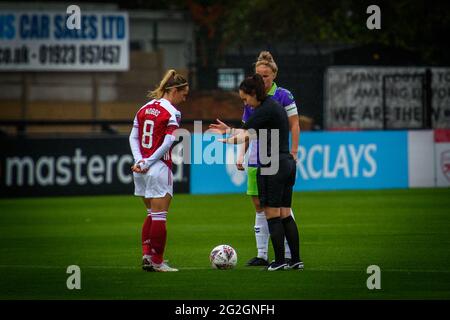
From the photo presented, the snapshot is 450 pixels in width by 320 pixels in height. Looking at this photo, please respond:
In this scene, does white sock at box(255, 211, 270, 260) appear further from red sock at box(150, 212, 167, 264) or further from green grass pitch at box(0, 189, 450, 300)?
red sock at box(150, 212, 167, 264)

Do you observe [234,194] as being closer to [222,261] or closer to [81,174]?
[81,174]

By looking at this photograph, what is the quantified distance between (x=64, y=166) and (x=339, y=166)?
6513 millimetres

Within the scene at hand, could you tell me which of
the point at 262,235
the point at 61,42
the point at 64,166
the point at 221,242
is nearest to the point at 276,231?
the point at 262,235

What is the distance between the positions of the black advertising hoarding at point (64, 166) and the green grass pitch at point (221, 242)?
397 mm

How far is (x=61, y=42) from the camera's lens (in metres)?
39.2

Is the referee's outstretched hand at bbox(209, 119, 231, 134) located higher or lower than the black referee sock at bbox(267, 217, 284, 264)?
higher

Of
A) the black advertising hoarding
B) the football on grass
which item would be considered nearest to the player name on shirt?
the football on grass

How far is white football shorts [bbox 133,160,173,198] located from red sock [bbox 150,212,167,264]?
0.77 feet

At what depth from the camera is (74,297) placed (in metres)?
11.3

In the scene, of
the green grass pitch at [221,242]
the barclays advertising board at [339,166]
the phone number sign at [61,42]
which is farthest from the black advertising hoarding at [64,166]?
the phone number sign at [61,42]

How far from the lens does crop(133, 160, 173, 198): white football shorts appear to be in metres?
13.3

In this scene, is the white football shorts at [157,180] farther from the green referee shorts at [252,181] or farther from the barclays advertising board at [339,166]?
the barclays advertising board at [339,166]

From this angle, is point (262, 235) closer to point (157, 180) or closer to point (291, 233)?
point (291, 233)

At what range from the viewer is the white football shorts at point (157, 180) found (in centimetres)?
1326
